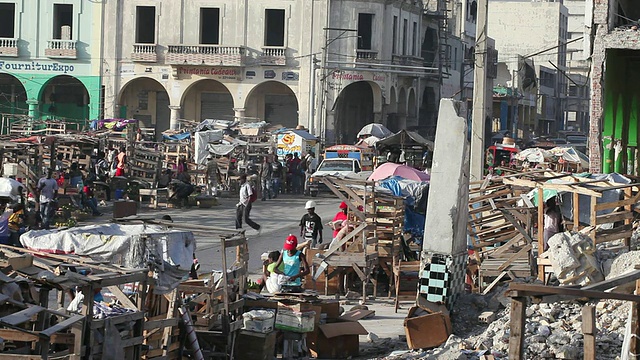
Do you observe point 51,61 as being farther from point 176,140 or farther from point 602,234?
point 602,234

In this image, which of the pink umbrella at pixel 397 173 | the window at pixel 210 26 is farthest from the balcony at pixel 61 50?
the pink umbrella at pixel 397 173

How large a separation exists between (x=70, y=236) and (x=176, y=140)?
2861 centimetres

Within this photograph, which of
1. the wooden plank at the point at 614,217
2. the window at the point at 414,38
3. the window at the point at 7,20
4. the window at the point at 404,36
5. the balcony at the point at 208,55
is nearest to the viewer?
the wooden plank at the point at 614,217

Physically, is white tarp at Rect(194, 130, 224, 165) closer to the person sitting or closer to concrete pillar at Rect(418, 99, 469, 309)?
the person sitting

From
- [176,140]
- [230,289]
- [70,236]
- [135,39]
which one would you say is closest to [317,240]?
[230,289]

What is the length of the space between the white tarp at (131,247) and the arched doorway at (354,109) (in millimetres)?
40166

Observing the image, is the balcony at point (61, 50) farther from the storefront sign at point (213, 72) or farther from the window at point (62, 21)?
the storefront sign at point (213, 72)

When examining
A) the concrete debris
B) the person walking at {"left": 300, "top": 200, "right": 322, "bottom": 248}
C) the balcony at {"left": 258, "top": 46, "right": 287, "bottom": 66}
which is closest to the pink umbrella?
the person walking at {"left": 300, "top": 200, "right": 322, "bottom": 248}

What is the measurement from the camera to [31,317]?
10539 millimetres

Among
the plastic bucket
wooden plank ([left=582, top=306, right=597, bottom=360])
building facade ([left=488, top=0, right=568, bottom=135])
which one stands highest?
building facade ([left=488, top=0, right=568, bottom=135])

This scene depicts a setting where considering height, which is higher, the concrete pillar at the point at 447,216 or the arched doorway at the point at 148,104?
the arched doorway at the point at 148,104

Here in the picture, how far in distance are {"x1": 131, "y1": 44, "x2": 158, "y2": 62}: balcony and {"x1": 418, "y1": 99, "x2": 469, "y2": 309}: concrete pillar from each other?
3431 centimetres

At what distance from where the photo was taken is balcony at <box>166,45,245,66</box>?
49.0 meters

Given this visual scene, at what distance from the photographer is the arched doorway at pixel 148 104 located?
2051 inches
